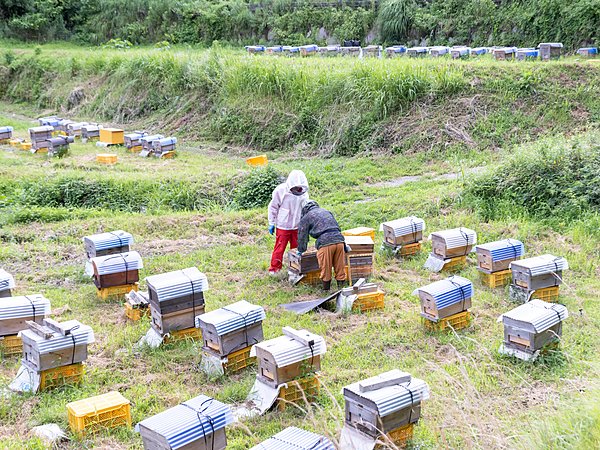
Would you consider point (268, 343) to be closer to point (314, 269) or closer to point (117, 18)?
point (314, 269)

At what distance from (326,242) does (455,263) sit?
79.1 inches

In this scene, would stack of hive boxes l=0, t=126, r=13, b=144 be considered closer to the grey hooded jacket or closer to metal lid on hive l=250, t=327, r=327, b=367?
the grey hooded jacket

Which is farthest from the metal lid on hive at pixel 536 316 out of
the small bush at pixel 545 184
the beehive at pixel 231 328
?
the small bush at pixel 545 184

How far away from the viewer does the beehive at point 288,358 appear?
21.0 feet

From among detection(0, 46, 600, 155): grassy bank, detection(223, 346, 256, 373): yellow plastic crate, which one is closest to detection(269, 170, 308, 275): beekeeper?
detection(223, 346, 256, 373): yellow plastic crate

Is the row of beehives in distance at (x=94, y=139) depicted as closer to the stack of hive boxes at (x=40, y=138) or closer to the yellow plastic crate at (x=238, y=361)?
the stack of hive boxes at (x=40, y=138)

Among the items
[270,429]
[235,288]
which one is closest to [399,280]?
[235,288]

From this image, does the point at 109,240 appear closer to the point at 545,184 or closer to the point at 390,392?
the point at 390,392

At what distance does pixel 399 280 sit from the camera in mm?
9742

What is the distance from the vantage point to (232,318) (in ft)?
23.4

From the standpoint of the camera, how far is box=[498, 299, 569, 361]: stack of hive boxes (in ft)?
22.8

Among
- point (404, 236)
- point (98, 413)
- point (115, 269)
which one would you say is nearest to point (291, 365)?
point (98, 413)

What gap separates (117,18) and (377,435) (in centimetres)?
3505

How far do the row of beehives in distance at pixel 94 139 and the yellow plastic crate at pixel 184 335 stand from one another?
10.4 m
